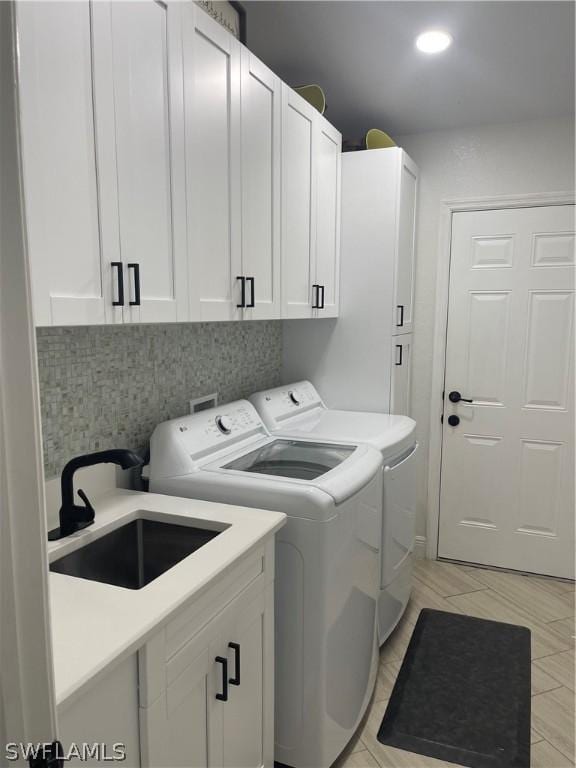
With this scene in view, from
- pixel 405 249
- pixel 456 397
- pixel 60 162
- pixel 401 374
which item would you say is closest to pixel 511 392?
pixel 456 397

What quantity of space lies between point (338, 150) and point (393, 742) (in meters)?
2.55

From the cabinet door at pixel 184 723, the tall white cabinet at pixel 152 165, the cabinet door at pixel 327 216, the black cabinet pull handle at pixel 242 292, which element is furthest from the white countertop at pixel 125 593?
the cabinet door at pixel 327 216

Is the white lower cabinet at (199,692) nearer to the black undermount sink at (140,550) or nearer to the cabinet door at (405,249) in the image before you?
the black undermount sink at (140,550)

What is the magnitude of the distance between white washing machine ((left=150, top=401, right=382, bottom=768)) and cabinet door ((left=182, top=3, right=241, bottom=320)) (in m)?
0.49

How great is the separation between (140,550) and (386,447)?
1058mm

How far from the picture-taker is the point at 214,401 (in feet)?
7.82

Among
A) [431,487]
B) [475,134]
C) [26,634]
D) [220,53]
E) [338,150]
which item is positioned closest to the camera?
[26,634]

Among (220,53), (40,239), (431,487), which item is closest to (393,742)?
(431,487)

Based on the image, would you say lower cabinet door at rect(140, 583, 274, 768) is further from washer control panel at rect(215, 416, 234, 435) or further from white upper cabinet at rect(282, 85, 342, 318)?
white upper cabinet at rect(282, 85, 342, 318)

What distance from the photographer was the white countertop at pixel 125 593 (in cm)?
95

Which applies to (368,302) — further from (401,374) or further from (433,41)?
(433,41)

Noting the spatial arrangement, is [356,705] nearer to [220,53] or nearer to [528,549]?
[528,549]

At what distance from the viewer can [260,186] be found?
2.00m

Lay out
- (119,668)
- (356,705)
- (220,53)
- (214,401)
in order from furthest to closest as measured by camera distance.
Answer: (214,401) < (356,705) < (220,53) < (119,668)
